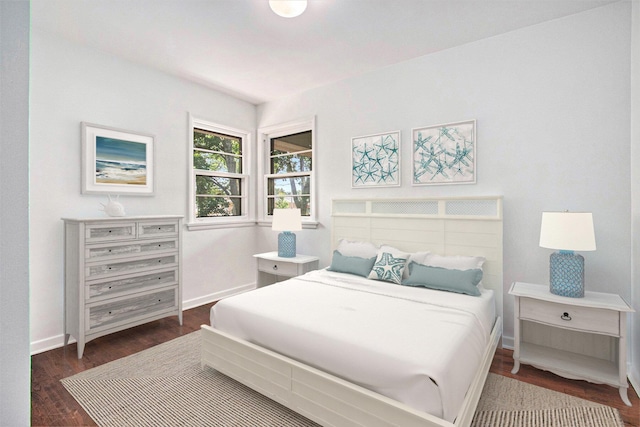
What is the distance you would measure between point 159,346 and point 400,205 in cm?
275

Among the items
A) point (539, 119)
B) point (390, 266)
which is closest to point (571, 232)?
point (539, 119)

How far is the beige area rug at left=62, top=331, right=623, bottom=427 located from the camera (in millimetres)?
1869

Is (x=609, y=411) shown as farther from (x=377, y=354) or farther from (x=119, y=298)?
(x=119, y=298)

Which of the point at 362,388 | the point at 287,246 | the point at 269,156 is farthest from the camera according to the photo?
the point at 269,156

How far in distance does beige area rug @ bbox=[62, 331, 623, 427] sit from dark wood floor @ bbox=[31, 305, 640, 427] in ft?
0.25

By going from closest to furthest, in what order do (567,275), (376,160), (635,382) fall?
(635,382) < (567,275) < (376,160)

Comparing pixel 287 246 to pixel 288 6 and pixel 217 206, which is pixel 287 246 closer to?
pixel 217 206

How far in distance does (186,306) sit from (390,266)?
2.59 meters

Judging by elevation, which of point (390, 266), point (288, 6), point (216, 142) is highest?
point (288, 6)

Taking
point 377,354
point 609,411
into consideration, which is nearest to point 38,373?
point 377,354

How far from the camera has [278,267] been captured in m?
3.80

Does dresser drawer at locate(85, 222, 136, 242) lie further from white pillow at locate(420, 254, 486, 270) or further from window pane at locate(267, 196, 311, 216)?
white pillow at locate(420, 254, 486, 270)

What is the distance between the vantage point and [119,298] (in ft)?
9.46

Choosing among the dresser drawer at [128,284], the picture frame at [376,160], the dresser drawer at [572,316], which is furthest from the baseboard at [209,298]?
the dresser drawer at [572,316]
